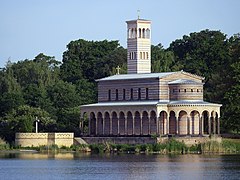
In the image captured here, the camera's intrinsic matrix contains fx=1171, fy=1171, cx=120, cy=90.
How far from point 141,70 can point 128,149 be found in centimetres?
1423

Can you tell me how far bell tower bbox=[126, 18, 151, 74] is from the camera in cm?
12012

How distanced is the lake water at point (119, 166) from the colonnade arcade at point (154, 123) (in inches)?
351

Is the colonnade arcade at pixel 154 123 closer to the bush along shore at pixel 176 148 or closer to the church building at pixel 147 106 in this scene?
the church building at pixel 147 106

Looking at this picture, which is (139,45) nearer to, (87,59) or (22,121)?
(22,121)

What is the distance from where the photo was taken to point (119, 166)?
8869 centimetres

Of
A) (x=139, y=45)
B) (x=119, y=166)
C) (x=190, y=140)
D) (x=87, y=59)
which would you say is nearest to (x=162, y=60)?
(x=87, y=59)

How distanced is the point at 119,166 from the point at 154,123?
2406 centimetres

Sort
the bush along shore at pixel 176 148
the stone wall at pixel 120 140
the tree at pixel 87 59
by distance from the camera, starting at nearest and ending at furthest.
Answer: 1. the bush along shore at pixel 176 148
2. the stone wall at pixel 120 140
3. the tree at pixel 87 59

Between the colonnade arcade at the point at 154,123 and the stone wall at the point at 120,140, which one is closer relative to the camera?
the stone wall at the point at 120,140

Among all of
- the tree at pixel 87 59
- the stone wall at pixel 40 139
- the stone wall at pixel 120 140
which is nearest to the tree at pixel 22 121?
the stone wall at pixel 40 139

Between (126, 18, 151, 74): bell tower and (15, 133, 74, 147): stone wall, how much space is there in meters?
12.1

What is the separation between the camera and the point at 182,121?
111562mm

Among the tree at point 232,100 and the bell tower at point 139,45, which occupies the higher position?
the bell tower at point 139,45

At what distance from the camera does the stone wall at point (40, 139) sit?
369ft
